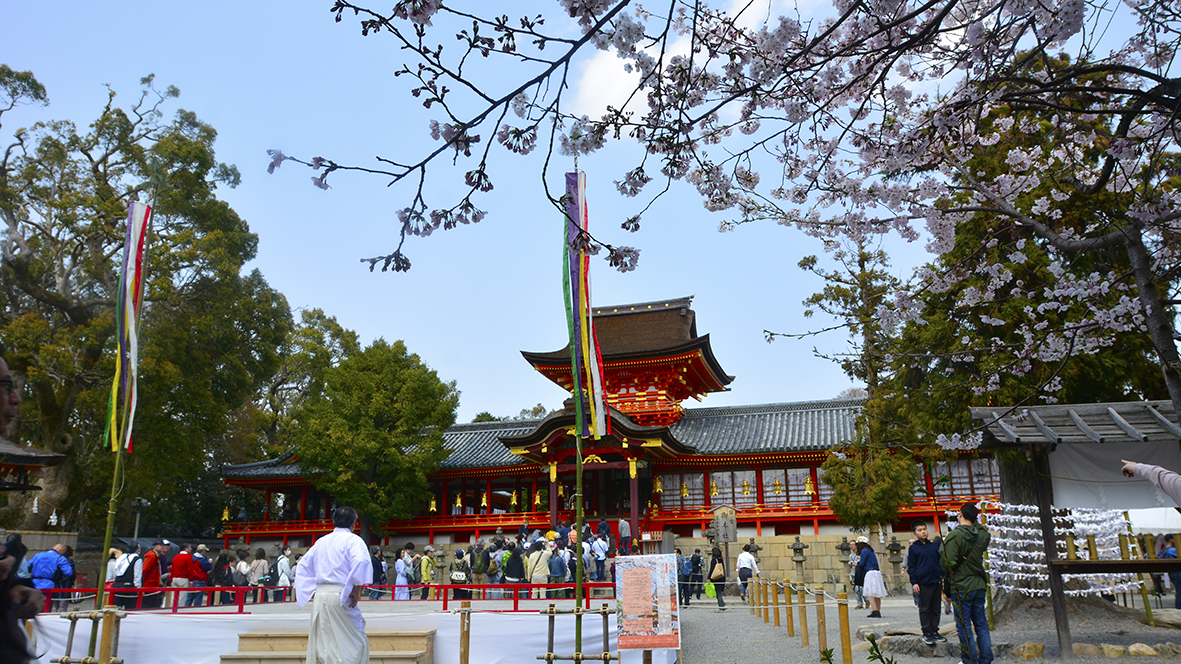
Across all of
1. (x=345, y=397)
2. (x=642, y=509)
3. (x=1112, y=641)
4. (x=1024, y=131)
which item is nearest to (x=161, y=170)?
(x=345, y=397)

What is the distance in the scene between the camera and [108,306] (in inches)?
933

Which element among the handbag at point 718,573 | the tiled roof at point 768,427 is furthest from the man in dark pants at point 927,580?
the tiled roof at point 768,427

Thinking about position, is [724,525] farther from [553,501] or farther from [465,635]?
[465,635]

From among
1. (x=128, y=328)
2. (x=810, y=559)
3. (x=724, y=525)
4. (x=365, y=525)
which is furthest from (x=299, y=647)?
(x=365, y=525)

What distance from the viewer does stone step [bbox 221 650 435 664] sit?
7316 millimetres

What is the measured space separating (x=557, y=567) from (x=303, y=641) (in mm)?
5255

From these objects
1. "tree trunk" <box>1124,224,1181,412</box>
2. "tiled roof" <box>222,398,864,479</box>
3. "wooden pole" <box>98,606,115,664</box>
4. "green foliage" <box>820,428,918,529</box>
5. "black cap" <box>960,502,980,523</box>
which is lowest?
"wooden pole" <box>98,606,115,664</box>

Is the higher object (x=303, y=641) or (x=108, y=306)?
(x=108, y=306)

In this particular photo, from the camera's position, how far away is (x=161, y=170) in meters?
23.6

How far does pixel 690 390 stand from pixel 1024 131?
20790 millimetres

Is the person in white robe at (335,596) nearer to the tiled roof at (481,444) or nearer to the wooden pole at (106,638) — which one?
the wooden pole at (106,638)

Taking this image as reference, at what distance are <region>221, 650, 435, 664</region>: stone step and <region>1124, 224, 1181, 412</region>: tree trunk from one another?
681 centimetres

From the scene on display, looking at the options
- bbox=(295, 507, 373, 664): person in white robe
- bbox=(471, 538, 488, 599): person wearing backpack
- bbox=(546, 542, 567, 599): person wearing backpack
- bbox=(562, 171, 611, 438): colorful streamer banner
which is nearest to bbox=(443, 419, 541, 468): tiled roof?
bbox=(471, 538, 488, 599): person wearing backpack

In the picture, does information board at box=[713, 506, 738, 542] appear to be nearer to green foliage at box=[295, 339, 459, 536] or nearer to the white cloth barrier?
green foliage at box=[295, 339, 459, 536]
